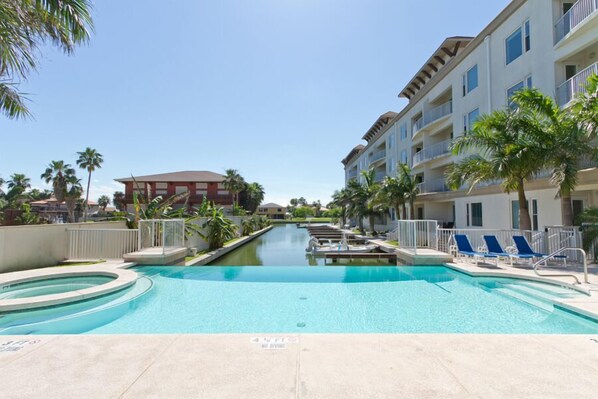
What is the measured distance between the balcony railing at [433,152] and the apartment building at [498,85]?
0.09 metres

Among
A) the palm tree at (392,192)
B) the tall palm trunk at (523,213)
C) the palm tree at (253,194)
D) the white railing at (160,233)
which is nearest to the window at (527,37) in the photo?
the tall palm trunk at (523,213)

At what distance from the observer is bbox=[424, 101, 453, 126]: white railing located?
2303 centimetres

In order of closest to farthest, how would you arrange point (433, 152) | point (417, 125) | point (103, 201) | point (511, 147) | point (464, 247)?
1. point (511, 147)
2. point (464, 247)
3. point (433, 152)
4. point (417, 125)
5. point (103, 201)

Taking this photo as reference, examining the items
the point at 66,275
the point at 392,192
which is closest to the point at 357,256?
the point at 392,192

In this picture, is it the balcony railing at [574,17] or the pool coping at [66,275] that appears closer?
the pool coping at [66,275]

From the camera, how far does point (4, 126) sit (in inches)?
345

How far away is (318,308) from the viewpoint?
7473 millimetres

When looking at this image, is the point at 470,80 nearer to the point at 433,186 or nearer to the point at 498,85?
the point at 498,85

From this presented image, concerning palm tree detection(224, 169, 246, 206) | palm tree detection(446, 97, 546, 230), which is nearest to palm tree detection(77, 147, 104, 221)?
palm tree detection(224, 169, 246, 206)

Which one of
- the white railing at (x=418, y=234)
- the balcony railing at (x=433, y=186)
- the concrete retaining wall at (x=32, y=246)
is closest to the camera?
the concrete retaining wall at (x=32, y=246)

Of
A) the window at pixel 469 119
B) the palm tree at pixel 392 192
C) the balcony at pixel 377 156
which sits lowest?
the palm tree at pixel 392 192

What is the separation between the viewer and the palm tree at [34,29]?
250 inches

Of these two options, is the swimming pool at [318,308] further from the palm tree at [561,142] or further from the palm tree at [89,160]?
the palm tree at [89,160]

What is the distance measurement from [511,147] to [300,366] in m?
12.3
